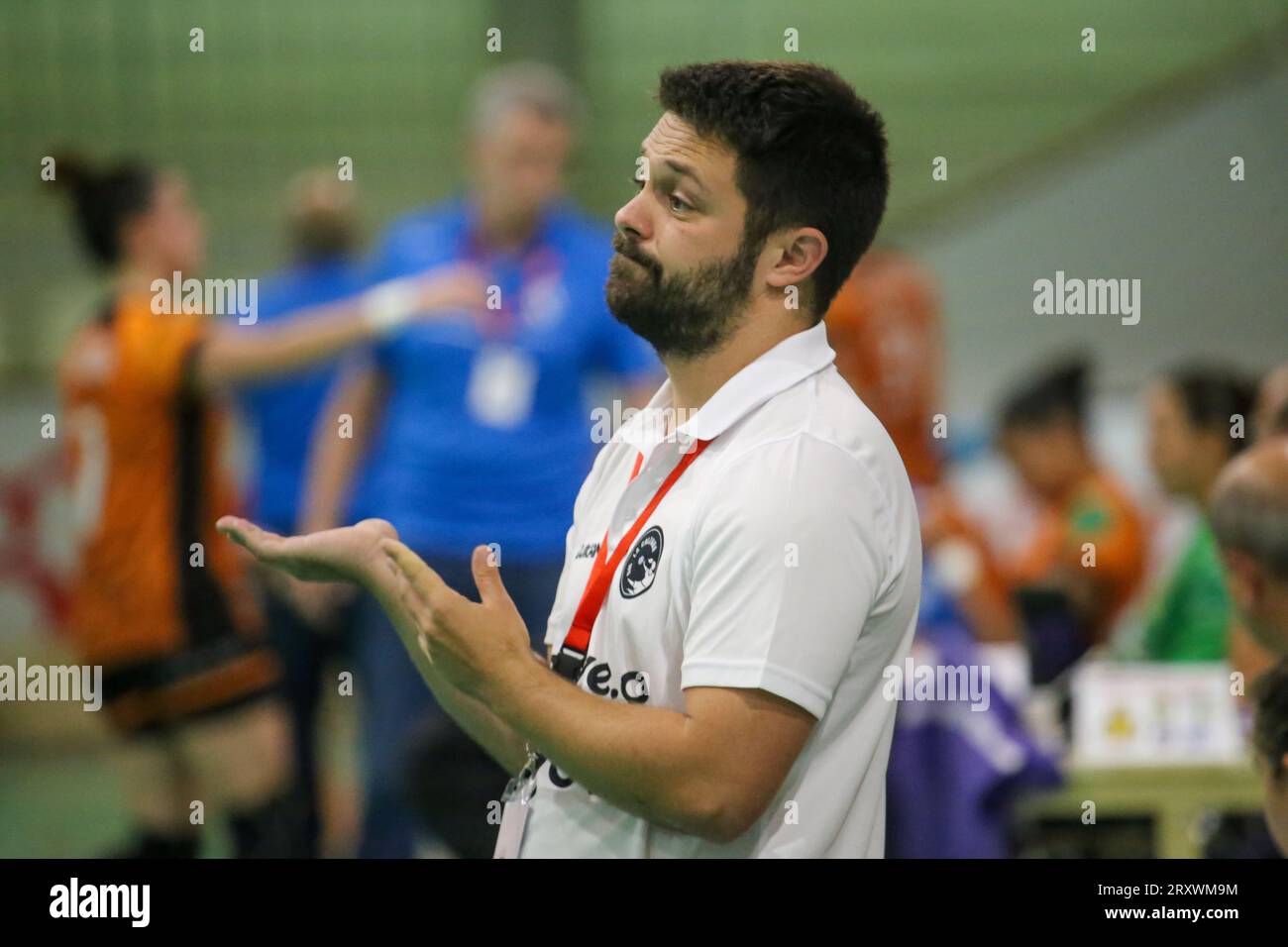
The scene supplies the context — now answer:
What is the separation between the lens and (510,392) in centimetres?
385

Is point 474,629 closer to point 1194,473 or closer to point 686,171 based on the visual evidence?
point 686,171

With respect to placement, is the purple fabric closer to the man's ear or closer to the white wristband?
the white wristband

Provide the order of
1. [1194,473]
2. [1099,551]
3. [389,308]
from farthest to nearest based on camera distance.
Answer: [1099,551] < [1194,473] < [389,308]

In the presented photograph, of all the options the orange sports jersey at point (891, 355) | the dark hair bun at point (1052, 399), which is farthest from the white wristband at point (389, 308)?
the dark hair bun at point (1052, 399)

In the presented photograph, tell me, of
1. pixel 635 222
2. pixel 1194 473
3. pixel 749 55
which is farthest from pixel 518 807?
pixel 749 55

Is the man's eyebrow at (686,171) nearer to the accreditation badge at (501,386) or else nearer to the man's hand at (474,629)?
the man's hand at (474,629)

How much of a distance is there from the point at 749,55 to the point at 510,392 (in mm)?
2554

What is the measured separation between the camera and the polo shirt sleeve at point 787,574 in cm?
155

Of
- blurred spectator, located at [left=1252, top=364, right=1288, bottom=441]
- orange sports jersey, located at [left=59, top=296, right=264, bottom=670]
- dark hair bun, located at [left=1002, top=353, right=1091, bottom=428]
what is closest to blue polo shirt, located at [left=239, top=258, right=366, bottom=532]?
orange sports jersey, located at [left=59, top=296, right=264, bottom=670]

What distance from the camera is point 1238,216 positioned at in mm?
6219

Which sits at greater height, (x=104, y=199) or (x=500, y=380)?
(x=104, y=199)

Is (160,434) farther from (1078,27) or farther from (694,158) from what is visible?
(1078,27)
